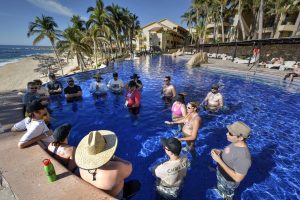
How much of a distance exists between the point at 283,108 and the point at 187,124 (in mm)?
7137

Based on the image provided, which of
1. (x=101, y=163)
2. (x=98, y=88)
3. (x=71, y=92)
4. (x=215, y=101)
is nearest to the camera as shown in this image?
(x=101, y=163)

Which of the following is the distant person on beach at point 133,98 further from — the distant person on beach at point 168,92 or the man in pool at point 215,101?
the man in pool at point 215,101

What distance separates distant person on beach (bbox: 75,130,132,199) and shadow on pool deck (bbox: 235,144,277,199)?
8.95ft

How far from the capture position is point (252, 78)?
15.8m

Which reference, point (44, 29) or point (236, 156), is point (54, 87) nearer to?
point (236, 156)

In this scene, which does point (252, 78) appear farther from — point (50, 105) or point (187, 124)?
point (50, 105)

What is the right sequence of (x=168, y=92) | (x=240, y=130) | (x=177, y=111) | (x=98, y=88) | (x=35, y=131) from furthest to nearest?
(x=98, y=88) → (x=168, y=92) → (x=177, y=111) → (x=35, y=131) → (x=240, y=130)

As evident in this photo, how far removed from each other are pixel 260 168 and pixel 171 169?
124 inches

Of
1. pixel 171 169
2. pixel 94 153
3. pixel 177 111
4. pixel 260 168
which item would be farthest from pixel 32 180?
pixel 260 168

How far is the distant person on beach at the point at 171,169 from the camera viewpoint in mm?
2832

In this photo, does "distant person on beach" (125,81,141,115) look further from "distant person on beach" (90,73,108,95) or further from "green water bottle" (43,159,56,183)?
"green water bottle" (43,159,56,183)

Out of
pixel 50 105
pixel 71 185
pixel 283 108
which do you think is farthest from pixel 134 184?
pixel 283 108

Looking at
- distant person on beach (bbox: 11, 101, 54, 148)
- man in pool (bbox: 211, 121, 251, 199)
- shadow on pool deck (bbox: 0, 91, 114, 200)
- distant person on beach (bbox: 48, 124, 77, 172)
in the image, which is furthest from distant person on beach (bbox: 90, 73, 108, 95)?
man in pool (bbox: 211, 121, 251, 199)

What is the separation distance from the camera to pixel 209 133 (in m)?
6.35
